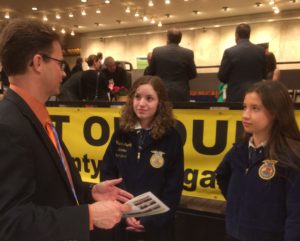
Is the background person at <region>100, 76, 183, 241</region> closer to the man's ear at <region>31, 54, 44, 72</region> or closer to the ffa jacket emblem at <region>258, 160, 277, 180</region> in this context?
the ffa jacket emblem at <region>258, 160, 277, 180</region>

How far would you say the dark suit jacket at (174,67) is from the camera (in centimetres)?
432

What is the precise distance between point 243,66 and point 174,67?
0.89 meters

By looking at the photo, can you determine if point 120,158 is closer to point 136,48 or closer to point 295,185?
point 295,185

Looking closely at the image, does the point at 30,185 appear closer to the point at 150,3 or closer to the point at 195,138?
the point at 195,138

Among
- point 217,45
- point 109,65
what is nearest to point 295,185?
point 109,65

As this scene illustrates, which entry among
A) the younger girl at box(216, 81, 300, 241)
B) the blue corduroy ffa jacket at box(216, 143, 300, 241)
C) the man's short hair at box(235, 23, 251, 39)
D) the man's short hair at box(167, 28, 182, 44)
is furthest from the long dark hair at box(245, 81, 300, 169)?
the man's short hair at box(167, 28, 182, 44)

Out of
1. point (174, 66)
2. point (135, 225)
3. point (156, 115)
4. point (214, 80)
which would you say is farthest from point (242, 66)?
point (214, 80)

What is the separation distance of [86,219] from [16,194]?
26 cm

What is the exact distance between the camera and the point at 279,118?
2.01m

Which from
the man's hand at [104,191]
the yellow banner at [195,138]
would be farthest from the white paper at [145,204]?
the yellow banner at [195,138]

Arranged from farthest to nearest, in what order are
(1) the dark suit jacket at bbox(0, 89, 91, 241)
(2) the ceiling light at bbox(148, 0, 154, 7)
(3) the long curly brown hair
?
1. (2) the ceiling light at bbox(148, 0, 154, 7)
2. (3) the long curly brown hair
3. (1) the dark suit jacket at bbox(0, 89, 91, 241)

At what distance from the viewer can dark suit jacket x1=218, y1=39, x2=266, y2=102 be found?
415cm

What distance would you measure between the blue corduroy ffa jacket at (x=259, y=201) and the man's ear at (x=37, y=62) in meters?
1.34

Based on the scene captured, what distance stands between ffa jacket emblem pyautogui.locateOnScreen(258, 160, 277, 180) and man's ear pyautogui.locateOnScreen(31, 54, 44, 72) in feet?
4.43
